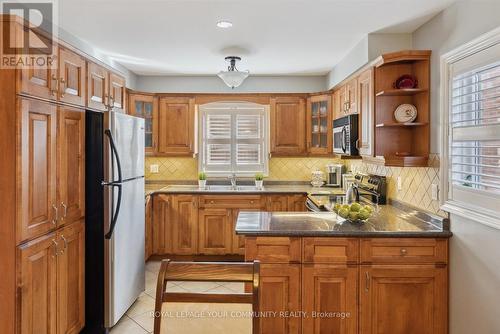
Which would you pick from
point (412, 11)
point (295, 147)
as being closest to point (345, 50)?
point (412, 11)

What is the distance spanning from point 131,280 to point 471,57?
306 cm

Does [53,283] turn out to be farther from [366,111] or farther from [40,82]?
[366,111]

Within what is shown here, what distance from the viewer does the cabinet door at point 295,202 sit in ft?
14.7

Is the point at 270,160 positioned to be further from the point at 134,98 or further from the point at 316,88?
the point at 134,98

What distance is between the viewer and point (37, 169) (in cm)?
208

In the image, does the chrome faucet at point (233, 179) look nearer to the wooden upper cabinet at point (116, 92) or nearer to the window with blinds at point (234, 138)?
the window with blinds at point (234, 138)

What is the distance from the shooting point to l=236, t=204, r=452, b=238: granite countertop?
2418 millimetres

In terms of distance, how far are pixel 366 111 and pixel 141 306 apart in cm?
270

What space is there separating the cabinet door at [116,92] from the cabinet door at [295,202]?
2.23 meters

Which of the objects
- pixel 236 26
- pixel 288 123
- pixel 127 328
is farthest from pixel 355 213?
pixel 288 123

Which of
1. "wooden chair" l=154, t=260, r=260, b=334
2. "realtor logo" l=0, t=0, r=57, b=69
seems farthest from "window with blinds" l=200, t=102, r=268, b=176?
"wooden chair" l=154, t=260, r=260, b=334

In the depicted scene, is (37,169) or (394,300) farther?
(394,300)

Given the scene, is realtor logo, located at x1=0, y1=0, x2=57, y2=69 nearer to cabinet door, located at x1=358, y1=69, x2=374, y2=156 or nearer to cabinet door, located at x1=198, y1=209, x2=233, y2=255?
cabinet door, located at x1=358, y1=69, x2=374, y2=156

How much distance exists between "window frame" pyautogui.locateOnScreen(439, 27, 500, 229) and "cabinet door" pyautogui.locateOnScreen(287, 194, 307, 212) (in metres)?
2.06
